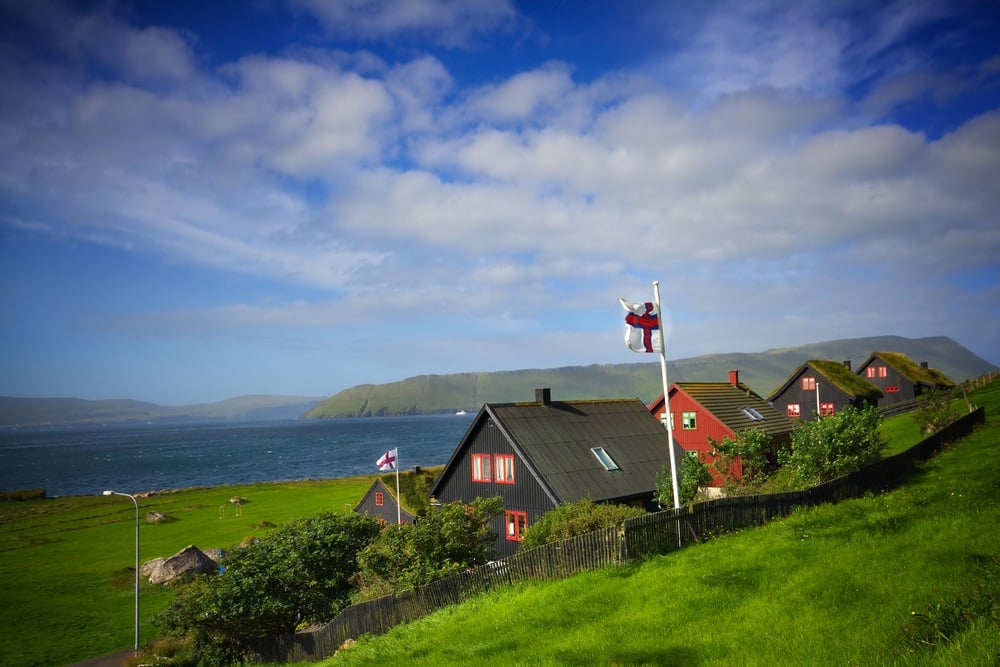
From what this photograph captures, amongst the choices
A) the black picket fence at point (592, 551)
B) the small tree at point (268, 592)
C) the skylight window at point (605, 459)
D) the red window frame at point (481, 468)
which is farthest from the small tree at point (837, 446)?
the small tree at point (268, 592)

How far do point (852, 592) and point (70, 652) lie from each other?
4078 centimetres

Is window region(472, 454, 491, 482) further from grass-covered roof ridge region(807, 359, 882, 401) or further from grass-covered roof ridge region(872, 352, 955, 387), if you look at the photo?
grass-covered roof ridge region(872, 352, 955, 387)

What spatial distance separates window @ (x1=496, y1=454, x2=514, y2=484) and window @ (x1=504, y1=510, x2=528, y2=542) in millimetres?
1725

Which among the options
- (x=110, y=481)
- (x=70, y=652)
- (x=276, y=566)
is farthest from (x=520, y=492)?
(x=110, y=481)

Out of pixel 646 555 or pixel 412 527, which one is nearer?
pixel 646 555

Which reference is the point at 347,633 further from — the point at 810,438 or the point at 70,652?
the point at 70,652

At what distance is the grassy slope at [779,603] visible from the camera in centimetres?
1073

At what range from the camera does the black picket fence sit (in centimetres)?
1894

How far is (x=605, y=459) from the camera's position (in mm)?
36656

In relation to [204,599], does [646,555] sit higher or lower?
higher

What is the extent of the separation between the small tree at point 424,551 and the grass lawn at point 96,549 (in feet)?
42.3

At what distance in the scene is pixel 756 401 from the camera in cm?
5362

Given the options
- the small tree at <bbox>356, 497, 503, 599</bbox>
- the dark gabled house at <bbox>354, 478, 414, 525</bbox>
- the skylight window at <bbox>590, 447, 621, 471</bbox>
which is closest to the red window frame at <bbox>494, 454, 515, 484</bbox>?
the skylight window at <bbox>590, 447, 621, 471</bbox>

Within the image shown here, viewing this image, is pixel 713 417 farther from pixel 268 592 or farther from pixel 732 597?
pixel 732 597
